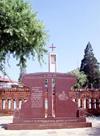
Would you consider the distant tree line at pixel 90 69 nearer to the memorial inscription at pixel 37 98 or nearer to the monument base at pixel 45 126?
the monument base at pixel 45 126

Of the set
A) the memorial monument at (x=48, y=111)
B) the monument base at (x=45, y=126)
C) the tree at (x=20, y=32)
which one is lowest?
the monument base at (x=45, y=126)

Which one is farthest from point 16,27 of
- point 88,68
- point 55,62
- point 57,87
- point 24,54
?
point 88,68

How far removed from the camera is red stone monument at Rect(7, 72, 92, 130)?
5215 mm

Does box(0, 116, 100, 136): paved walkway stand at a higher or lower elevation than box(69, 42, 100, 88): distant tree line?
lower

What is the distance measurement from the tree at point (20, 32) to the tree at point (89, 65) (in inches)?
1148

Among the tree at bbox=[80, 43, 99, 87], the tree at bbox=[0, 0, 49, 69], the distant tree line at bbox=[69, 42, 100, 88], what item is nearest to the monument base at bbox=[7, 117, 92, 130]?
the tree at bbox=[0, 0, 49, 69]

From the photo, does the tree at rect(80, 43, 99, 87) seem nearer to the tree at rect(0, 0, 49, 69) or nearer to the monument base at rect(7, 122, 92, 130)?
the tree at rect(0, 0, 49, 69)

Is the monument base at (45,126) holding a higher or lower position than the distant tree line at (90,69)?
lower

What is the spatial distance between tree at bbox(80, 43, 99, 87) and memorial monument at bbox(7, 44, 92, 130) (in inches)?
1348

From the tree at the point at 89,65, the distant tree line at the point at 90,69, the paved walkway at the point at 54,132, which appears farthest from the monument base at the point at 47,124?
the tree at the point at 89,65

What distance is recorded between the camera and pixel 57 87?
5.54 meters

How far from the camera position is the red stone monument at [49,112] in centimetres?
521

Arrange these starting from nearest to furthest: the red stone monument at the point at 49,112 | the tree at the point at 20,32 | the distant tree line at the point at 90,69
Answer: the red stone monument at the point at 49,112, the tree at the point at 20,32, the distant tree line at the point at 90,69

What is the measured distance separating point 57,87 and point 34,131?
1.59m
